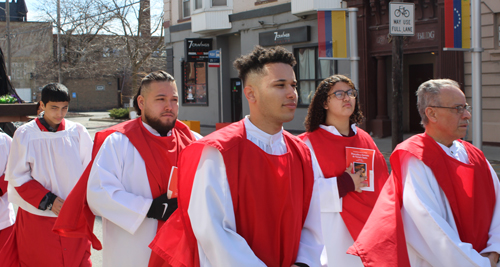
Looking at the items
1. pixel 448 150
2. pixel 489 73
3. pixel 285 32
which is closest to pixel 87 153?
pixel 448 150

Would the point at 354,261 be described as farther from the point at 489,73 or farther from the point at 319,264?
the point at 489,73

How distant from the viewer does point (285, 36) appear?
1867cm

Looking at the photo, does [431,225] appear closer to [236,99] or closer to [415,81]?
[415,81]

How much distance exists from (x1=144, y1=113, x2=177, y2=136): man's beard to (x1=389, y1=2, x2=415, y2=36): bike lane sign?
699 cm

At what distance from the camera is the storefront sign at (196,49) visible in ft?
71.1

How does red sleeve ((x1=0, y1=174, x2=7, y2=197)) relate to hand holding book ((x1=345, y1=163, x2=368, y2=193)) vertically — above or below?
below

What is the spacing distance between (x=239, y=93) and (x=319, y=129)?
60.4ft

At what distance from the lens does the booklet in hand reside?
392 centimetres

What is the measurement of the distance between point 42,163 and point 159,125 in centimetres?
159

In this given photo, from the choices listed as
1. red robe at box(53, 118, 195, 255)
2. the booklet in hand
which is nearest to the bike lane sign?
the booklet in hand

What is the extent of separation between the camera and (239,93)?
888 inches

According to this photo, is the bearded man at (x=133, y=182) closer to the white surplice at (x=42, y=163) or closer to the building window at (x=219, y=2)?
the white surplice at (x=42, y=163)

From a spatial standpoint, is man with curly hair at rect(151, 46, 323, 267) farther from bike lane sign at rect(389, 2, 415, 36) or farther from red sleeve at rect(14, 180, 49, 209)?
bike lane sign at rect(389, 2, 415, 36)

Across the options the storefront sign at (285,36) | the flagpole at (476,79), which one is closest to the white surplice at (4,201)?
the flagpole at (476,79)
